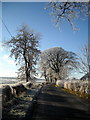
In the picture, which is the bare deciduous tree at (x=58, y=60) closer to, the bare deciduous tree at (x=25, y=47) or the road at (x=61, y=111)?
the bare deciduous tree at (x=25, y=47)

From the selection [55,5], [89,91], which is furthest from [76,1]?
[89,91]

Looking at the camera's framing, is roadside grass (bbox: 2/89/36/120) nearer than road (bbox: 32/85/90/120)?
Yes

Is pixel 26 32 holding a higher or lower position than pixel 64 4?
higher

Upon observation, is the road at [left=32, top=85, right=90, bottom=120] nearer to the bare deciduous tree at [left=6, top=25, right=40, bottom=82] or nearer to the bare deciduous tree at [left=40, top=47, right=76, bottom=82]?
the bare deciduous tree at [left=6, top=25, right=40, bottom=82]

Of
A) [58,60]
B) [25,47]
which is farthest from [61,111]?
[58,60]

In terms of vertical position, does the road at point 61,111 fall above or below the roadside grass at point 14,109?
below

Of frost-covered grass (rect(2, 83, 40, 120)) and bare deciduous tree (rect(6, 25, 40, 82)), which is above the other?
bare deciduous tree (rect(6, 25, 40, 82))

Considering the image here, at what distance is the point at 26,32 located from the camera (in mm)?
23984

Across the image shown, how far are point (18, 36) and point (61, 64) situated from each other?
22049 millimetres

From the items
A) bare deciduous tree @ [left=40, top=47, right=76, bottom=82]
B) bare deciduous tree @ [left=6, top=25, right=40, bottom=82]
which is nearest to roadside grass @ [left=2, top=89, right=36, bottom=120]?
bare deciduous tree @ [left=6, top=25, right=40, bottom=82]

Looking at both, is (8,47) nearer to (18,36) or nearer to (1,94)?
(18,36)

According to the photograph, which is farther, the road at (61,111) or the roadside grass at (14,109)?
the road at (61,111)

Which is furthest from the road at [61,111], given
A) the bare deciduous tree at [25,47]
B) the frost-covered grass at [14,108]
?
the bare deciduous tree at [25,47]

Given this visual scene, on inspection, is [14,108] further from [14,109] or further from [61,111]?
[61,111]
